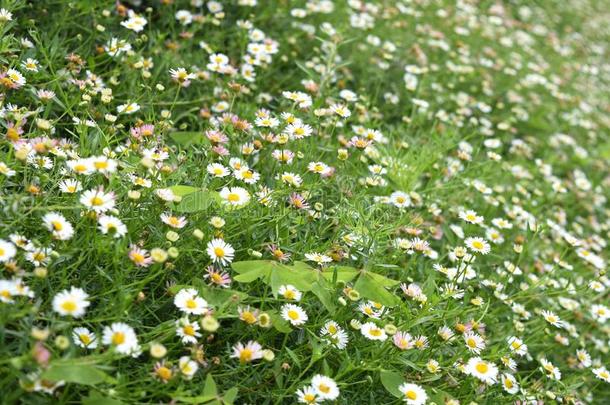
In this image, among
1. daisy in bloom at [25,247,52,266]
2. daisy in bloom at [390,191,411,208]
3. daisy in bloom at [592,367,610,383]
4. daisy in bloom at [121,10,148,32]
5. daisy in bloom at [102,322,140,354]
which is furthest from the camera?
daisy in bloom at [121,10,148,32]

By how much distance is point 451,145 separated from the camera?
9.54 ft

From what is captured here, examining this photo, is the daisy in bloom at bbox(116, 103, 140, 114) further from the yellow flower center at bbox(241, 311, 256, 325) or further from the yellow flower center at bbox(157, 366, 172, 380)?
the yellow flower center at bbox(157, 366, 172, 380)

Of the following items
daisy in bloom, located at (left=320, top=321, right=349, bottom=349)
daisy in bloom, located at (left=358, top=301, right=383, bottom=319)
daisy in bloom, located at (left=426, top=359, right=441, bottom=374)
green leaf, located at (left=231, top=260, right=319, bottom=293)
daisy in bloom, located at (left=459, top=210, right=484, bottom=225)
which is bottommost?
daisy in bloom, located at (left=459, top=210, right=484, bottom=225)

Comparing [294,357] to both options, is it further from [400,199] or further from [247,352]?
[400,199]

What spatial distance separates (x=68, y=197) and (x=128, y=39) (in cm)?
130

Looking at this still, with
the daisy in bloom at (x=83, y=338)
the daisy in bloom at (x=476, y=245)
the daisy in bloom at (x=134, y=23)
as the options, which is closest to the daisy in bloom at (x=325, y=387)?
the daisy in bloom at (x=83, y=338)

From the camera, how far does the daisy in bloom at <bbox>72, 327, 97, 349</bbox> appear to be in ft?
4.97

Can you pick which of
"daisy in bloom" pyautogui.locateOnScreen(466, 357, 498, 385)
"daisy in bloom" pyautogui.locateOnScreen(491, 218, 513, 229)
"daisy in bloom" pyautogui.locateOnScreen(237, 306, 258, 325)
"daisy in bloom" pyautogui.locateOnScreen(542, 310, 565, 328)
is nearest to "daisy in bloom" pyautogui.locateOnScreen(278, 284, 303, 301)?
"daisy in bloom" pyautogui.locateOnScreen(237, 306, 258, 325)

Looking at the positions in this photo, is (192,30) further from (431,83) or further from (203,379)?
(203,379)

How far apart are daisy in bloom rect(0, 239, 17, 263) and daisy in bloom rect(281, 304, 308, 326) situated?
68 centimetres

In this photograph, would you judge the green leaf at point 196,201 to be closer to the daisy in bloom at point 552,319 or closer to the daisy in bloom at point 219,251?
the daisy in bloom at point 219,251

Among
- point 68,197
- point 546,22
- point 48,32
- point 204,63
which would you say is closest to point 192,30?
point 204,63

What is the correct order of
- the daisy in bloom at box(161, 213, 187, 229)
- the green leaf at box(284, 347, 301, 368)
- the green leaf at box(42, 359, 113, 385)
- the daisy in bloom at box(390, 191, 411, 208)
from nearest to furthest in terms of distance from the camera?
the green leaf at box(42, 359, 113, 385) → the green leaf at box(284, 347, 301, 368) → the daisy in bloom at box(161, 213, 187, 229) → the daisy in bloom at box(390, 191, 411, 208)

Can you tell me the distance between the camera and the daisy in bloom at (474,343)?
6.38ft
